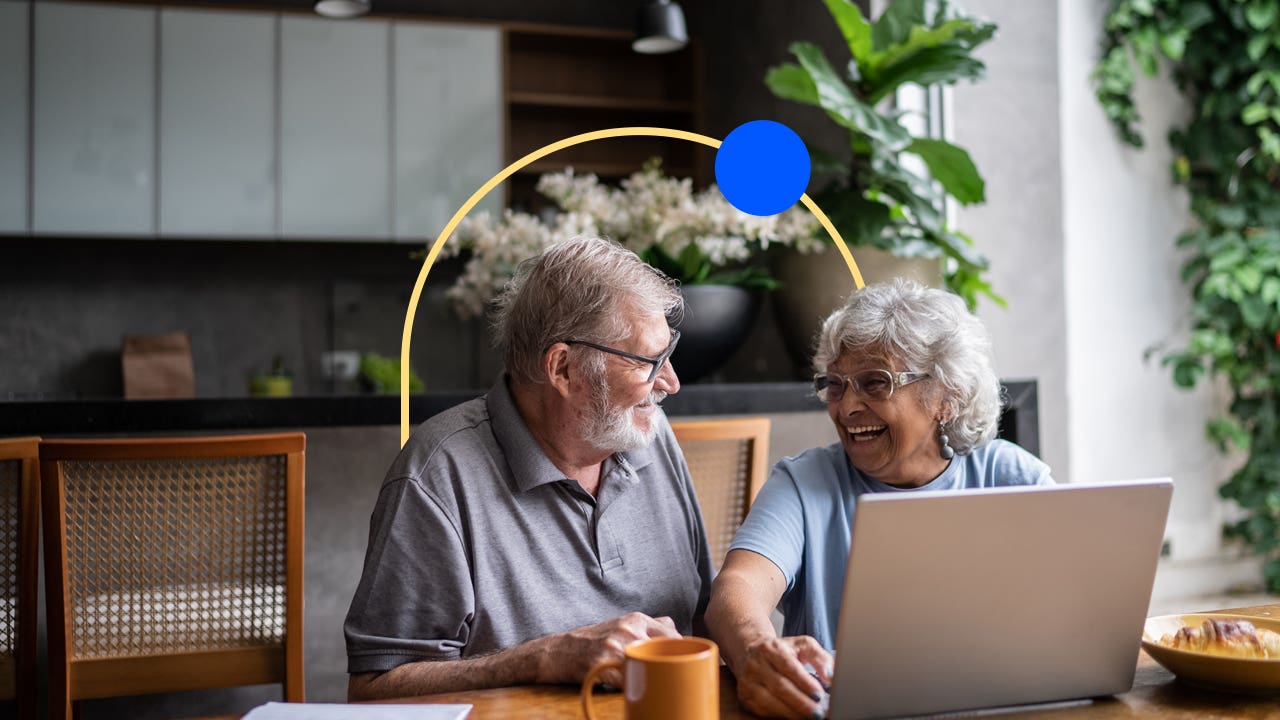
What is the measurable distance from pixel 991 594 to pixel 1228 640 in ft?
1.11

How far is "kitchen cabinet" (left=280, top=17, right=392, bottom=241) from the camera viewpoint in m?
4.43

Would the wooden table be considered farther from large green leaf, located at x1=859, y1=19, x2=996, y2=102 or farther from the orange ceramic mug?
large green leaf, located at x1=859, y1=19, x2=996, y2=102

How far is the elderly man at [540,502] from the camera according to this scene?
132cm

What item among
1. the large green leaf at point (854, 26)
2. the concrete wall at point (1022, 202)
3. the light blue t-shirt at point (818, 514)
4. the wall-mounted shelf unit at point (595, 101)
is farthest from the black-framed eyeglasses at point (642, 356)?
the wall-mounted shelf unit at point (595, 101)

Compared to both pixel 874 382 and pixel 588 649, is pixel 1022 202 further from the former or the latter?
pixel 588 649

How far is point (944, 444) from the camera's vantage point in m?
1.58

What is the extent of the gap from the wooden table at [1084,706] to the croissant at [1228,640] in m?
0.04

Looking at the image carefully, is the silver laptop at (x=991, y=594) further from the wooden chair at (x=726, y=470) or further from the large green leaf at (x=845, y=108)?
the large green leaf at (x=845, y=108)

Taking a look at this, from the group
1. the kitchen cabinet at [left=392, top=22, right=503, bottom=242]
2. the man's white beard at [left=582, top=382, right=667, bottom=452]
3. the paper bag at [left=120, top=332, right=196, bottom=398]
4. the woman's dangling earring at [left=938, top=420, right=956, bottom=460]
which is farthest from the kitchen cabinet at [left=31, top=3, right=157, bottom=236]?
the woman's dangling earring at [left=938, top=420, right=956, bottom=460]

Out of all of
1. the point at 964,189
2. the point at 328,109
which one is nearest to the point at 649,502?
the point at 964,189

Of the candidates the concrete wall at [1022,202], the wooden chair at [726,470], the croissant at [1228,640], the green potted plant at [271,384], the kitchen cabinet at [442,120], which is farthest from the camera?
the kitchen cabinet at [442,120]

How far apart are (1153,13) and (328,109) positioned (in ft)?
10.7

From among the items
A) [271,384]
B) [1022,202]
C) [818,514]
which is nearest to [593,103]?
[271,384]

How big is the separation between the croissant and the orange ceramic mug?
57cm
